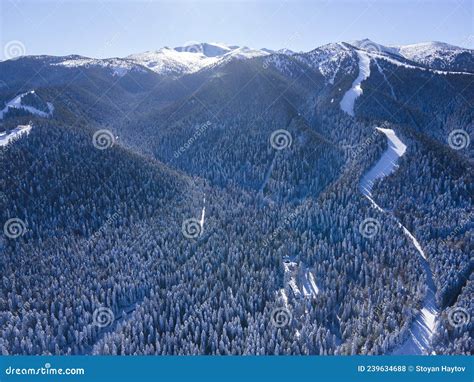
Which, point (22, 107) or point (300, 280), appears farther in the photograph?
point (22, 107)

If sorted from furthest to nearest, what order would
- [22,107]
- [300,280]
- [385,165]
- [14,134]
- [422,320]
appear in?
[22,107] < [14,134] < [385,165] < [300,280] < [422,320]

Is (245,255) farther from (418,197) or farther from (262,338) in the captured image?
(418,197)

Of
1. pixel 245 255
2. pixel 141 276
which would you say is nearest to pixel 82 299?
pixel 141 276

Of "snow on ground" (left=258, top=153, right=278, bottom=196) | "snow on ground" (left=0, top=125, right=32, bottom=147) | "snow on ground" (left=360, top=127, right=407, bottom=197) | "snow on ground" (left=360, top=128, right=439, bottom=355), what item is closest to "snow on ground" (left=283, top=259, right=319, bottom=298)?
"snow on ground" (left=360, top=128, right=439, bottom=355)

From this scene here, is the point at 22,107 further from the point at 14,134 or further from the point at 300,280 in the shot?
the point at 300,280

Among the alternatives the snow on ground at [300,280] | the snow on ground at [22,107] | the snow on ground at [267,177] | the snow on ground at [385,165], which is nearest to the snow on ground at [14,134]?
the snow on ground at [22,107]

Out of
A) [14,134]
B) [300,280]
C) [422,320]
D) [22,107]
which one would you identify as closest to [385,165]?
[300,280]

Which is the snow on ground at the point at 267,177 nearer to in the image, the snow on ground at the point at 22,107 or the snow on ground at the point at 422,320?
the snow on ground at the point at 422,320

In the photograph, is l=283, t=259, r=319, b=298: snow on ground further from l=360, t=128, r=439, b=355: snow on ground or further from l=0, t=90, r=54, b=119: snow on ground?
l=0, t=90, r=54, b=119: snow on ground
